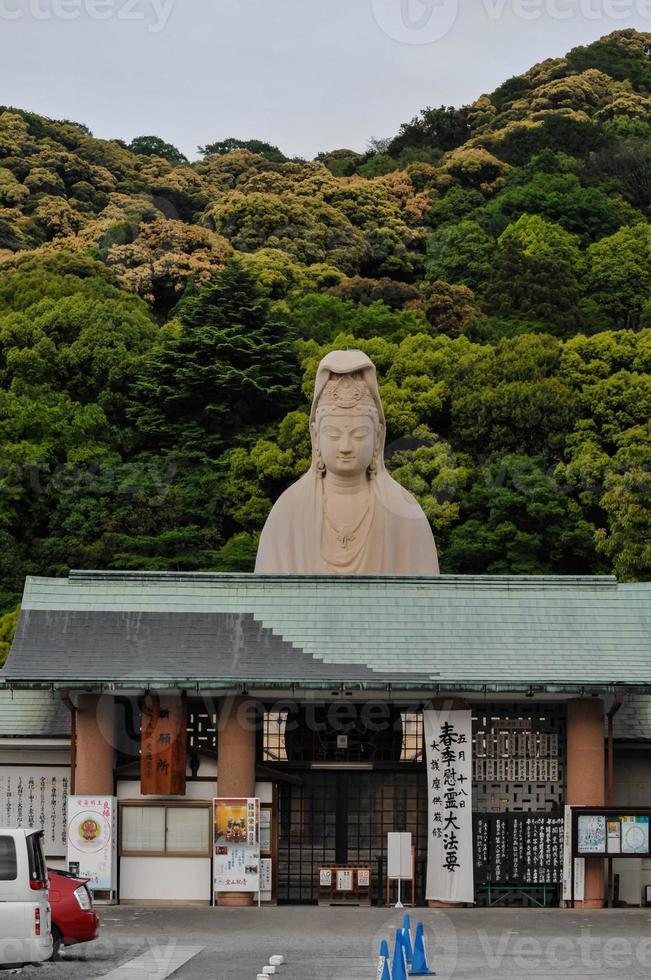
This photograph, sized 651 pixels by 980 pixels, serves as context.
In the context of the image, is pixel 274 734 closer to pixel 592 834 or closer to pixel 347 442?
pixel 592 834

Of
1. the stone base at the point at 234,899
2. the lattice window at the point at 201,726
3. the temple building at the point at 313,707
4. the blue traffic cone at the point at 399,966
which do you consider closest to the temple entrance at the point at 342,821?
the temple building at the point at 313,707

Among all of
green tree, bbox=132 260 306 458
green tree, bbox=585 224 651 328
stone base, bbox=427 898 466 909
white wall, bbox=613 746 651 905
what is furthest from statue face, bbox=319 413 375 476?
green tree, bbox=585 224 651 328

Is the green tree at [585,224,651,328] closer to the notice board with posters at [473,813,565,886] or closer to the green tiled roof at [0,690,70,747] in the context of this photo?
the notice board with posters at [473,813,565,886]

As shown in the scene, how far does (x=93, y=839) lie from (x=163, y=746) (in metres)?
1.59

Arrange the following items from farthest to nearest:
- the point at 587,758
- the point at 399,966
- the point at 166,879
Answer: the point at 587,758 → the point at 166,879 → the point at 399,966

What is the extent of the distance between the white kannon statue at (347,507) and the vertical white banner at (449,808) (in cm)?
431

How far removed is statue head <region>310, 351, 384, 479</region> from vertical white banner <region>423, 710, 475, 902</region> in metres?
5.64

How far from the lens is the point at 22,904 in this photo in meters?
15.6

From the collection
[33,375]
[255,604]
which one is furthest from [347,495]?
[33,375]

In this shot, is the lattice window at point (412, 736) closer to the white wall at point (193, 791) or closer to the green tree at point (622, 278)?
the white wall at point (193, 791)

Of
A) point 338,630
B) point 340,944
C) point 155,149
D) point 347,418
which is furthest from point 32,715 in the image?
point 155,149

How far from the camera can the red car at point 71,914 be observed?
58.6ft

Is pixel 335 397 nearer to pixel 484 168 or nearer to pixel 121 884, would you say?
pixel 121 884

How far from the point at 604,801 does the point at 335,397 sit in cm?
824
